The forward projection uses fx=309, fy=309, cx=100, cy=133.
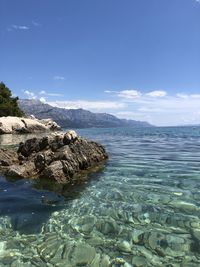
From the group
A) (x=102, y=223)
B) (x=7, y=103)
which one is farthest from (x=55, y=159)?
(x=7, y=103)

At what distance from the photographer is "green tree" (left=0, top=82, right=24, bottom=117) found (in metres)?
88.2

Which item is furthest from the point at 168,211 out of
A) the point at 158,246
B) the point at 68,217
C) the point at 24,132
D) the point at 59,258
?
the point at 24,132

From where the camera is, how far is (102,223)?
1011 centimetres

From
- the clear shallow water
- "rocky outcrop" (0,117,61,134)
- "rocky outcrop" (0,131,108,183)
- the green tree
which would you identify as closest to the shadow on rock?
the clear shallow water

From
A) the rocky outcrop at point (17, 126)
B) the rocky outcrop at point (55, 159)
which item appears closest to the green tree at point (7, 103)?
the rocky outcrop at point (17, 126)

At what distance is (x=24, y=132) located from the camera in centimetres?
7069

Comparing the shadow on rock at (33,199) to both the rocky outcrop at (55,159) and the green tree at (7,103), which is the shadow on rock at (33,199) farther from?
the green tree at (7,103)

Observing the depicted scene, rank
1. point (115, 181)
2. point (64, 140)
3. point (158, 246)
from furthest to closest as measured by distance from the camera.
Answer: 1. point (64, 140)
2. point (115, 181)
3. point (158, 246)

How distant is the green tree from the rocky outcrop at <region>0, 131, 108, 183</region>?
68030 mm

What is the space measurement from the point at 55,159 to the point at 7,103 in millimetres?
75982

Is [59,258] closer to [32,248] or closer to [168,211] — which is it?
[32,248]

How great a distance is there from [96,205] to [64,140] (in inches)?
407

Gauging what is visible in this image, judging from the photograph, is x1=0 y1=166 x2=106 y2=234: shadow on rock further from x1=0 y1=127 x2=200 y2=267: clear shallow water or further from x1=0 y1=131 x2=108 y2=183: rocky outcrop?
x1=0 y1=131 x2=108 y2=183: rocky outcrop

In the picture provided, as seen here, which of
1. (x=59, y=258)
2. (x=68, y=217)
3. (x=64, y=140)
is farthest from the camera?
(x=64, y=140)
